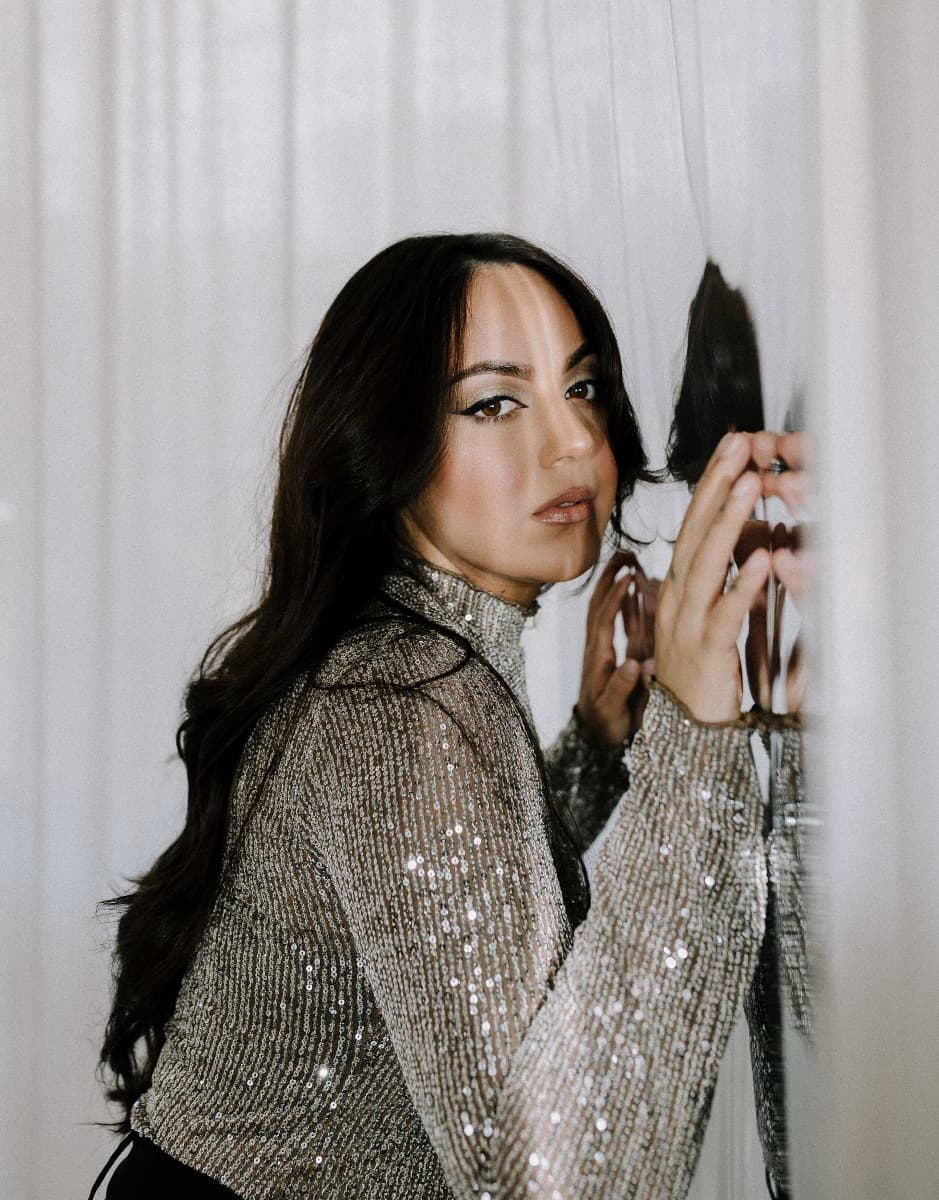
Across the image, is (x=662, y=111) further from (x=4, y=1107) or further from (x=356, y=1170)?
(x=4, y=1107)

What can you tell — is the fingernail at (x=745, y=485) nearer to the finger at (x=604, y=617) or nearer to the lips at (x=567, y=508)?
the lips at (x=567, y=508)

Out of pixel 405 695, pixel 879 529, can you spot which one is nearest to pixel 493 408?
pixel 405 695

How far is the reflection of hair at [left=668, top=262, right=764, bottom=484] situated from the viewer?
27.6 inches

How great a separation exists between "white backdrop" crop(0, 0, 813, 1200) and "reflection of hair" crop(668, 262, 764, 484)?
0.75 meters

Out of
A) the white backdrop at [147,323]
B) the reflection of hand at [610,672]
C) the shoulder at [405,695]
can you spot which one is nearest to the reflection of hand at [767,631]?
the shoulder at [405,695]

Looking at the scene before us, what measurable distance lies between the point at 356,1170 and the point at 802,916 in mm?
399

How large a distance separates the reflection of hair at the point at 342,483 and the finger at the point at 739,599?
0.29 metres

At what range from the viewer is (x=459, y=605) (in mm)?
936

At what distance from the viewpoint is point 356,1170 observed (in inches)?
33.0

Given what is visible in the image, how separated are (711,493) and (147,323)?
1175 millimetres

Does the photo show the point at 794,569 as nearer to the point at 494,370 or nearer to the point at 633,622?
the point at 494,370

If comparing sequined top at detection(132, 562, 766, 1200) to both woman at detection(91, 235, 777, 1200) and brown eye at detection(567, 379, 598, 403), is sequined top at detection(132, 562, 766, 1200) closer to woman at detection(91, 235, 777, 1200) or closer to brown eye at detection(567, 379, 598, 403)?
woman at detection(91, 235, 777, 1200)

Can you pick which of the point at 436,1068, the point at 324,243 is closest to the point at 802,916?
the point at 436,1068

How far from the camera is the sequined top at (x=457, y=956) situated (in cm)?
65
